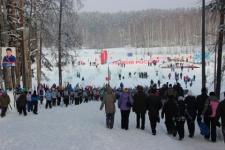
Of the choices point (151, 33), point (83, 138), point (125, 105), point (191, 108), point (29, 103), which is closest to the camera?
point (83, 138)

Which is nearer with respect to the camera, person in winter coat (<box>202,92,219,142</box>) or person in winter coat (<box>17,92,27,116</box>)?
person in winter coat (<box>202,92,219,142</box>)

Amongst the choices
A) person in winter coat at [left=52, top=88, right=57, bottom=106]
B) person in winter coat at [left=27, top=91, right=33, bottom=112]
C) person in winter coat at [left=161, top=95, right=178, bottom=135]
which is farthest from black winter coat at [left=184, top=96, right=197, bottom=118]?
person in winter coat at [left=52, top=88, right=57, bottom=106]

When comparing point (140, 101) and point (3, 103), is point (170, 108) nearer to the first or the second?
point (140, 101)

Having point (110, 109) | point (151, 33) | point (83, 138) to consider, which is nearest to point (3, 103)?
point (110, 109)

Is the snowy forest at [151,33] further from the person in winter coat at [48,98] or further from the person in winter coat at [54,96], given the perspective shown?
the person in winter coat at [48,98]

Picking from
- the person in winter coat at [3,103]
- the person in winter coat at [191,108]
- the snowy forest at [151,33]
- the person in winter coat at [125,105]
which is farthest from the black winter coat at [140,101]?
the snowy forest at [151,33]

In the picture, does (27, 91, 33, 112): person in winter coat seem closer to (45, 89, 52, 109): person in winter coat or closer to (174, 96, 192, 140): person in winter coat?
(45, 89, 52, 109): person in winter coat

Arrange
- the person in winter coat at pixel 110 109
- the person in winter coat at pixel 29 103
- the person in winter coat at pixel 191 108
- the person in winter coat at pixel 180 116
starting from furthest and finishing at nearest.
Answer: the person in winter coat at pixel 29 103, the person in winter coat at pixel 110 109, the person in winter coat at pixel 191 108, the person in winter coat at pixel 180 116

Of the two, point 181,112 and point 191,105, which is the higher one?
point 191,105

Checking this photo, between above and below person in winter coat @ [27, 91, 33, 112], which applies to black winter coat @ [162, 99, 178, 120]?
above

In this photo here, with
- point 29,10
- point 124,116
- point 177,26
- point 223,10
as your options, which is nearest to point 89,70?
point 29,10

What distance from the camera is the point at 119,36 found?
7648 inches

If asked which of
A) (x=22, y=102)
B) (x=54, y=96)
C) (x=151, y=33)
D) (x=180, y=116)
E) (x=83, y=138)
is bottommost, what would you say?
(x=54, y=96)

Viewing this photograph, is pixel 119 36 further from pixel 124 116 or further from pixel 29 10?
pixel 124 116
